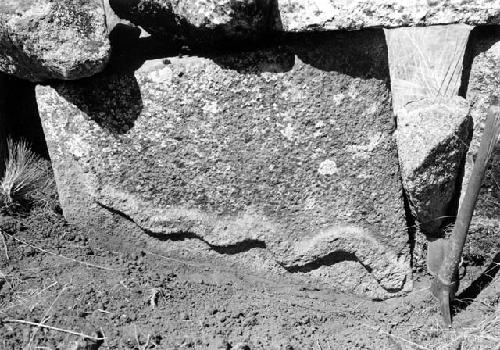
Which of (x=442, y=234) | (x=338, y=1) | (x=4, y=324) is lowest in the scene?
(x=442, y=234)

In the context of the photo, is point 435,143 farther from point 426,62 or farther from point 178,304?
point 178,304


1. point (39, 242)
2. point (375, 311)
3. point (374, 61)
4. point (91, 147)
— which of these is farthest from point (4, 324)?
point (374, 61)

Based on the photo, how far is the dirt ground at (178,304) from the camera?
270 centimetres

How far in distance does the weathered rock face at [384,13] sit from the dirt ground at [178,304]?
3.35 ft

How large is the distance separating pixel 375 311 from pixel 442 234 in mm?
399

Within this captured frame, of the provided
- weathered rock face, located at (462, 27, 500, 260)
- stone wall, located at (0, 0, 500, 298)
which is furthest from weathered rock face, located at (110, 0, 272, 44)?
weathered rock face, located at (462, 27, 500, 260)

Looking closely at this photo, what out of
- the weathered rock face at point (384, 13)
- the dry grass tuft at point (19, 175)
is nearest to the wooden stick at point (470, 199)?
the weathered rock face at point (384, 13)

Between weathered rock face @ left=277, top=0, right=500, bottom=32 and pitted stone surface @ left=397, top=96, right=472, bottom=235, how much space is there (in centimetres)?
40

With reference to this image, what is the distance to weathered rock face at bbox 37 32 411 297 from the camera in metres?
2.76

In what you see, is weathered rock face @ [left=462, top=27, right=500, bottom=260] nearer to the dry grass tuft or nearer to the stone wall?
the stone wall

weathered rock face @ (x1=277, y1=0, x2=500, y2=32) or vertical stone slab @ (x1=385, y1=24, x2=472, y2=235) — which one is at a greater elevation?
weathered rock face @ (x1=277, y1=0, x2=500, y2=32)

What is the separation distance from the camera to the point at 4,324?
2.63 m

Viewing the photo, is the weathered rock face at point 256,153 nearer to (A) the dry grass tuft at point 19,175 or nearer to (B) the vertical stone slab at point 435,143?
(B) the vertical stone slab at point 435,143

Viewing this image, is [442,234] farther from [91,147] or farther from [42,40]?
[42,40]
